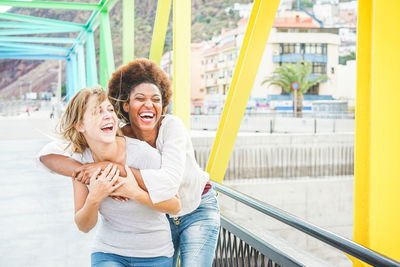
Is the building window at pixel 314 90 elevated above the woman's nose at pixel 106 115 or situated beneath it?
elevated above

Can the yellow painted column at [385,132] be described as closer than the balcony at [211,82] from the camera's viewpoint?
Yes

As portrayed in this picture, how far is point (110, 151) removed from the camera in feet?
6.38

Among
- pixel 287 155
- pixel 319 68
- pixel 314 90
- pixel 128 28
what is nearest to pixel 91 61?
pixel 287 155

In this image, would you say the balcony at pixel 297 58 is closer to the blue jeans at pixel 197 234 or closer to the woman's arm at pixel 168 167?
the blue jeans at pixel 197 234

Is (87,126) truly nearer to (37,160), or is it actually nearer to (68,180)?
(37,160)

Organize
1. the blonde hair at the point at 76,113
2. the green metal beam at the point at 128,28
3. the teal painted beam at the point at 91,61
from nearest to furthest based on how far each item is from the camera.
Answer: the blonde hair at the point at 76,113 → the green metal beam at the point at 128,28 → the teal painted beam at the point at 91,61

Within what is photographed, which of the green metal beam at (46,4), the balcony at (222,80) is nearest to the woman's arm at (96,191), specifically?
the green metal beam at (46,4)

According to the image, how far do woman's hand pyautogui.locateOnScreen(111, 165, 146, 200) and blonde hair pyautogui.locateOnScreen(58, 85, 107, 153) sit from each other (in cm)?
32

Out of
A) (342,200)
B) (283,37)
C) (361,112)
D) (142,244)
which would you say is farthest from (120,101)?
(283,37)

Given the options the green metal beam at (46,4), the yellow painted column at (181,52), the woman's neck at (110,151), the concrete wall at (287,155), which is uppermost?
the green metal beam at (46,4)

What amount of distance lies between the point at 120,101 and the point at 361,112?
112 cm

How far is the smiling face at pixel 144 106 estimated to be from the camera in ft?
7.11

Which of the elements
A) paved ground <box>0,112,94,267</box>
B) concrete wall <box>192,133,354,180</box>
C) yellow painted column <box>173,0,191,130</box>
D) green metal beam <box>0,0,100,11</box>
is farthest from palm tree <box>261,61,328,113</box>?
yellow painted column <box>173,0,191,130</box>

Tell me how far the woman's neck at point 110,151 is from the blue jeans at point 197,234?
0.56m
